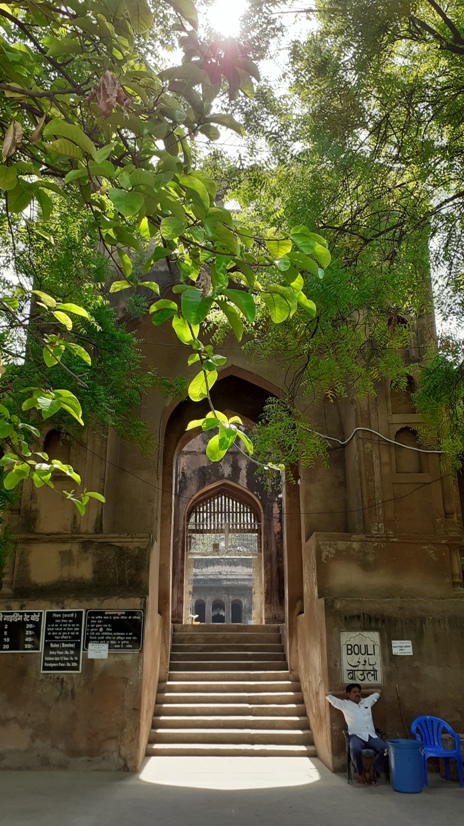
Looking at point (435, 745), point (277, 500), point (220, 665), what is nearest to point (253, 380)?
point (220, 665)

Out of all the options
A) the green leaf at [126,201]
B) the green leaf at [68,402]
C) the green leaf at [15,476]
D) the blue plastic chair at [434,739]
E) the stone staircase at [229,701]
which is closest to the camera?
the green leaf at [126,201]

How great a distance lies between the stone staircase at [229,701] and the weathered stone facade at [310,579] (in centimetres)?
35

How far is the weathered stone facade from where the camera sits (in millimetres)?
6871

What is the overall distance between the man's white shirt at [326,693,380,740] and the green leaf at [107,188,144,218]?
19.8 ft

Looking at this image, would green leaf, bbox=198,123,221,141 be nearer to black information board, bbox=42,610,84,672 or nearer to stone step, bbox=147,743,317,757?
black information board, bbox=42,610,84,672

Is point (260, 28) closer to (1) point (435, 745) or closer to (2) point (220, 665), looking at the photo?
(1) point (435, 745)

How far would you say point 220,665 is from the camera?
32.4ft

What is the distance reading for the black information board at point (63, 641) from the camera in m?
7.05

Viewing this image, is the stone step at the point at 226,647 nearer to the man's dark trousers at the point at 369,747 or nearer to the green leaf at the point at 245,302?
the man's dark trousers at the point at 369,747

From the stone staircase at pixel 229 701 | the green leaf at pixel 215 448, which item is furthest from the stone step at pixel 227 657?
the green leaf at pixel 215 448

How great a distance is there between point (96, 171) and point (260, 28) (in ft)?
13.0

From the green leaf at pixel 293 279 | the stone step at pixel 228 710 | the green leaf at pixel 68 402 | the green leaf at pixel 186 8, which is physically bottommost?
the stone step at pixel 228 710

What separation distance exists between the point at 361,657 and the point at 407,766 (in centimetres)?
118

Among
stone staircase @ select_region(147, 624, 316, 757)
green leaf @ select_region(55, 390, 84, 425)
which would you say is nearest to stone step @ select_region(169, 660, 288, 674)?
stone staircase @ select_region(147, 624, 316, 757)
